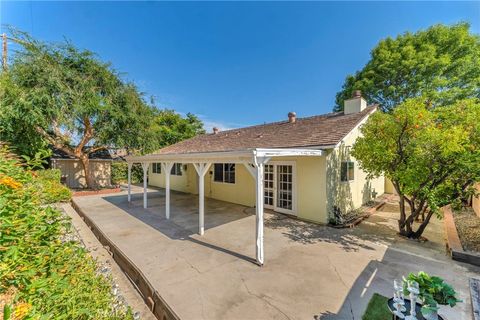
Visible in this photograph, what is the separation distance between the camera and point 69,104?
13.3 meters

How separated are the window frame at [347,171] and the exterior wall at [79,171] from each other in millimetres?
19584

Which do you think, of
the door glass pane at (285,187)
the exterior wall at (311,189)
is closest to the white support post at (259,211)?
the exterior wall at (311,189)

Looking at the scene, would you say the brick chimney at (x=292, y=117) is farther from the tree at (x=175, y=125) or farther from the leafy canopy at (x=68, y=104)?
the tree at (x=175, y=125)

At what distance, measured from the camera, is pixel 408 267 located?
451 centimetres

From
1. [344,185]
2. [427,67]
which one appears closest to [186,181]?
[344,185]

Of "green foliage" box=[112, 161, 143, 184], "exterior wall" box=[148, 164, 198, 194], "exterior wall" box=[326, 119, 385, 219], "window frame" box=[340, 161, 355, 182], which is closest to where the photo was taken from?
"exterior wall" box=[326, 119, 385, 219]

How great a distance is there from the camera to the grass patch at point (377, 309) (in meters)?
3.08

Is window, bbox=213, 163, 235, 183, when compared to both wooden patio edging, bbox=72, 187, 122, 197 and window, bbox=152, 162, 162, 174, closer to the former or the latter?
window, bbox=152, 162, 162, 174

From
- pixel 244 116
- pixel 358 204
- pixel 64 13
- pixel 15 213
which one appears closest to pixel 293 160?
pixel 358 204

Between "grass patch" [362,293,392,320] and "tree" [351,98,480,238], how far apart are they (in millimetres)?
3216

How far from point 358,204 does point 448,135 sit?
18.1ft

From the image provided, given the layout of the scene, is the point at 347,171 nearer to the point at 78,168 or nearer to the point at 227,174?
the point at 227,174

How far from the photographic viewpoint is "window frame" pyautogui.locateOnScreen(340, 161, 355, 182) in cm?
836

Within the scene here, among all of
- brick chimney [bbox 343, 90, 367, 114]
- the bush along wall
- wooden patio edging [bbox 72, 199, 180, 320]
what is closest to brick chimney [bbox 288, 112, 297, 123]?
brick chimney [bbox 343, 90, 367, 114]
